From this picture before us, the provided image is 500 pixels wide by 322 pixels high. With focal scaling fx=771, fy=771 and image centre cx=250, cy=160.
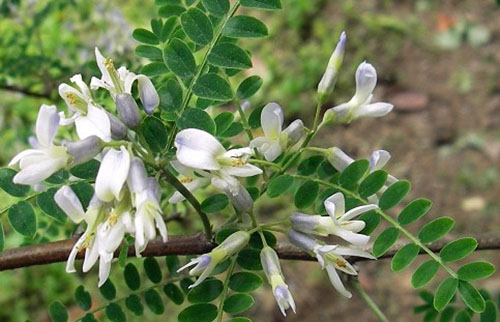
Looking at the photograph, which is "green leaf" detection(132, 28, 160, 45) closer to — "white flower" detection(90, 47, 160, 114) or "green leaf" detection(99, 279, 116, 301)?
"white flower" detection(90, 47, 160, 114)

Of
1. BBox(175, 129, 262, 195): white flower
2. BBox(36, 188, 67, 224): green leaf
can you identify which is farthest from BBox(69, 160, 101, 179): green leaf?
BBox(175, 129, 262, 195): white flower

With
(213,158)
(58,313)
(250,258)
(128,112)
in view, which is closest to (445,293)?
(250,258)

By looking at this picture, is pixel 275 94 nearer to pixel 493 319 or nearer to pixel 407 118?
pixel 407 118

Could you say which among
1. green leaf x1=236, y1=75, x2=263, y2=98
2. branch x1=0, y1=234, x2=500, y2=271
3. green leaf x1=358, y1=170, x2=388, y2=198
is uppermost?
green leaf x1=236, y1=75, x2=263, y2=98

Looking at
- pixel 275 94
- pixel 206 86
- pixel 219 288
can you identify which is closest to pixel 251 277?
pixel 219 288

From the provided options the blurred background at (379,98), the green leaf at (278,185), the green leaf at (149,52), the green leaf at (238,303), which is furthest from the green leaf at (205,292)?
the blurred background at (379,98)

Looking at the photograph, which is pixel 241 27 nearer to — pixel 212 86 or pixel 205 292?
pixel 212 86

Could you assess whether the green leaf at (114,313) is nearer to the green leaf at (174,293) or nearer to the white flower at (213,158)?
the green leaf at (174,293)
